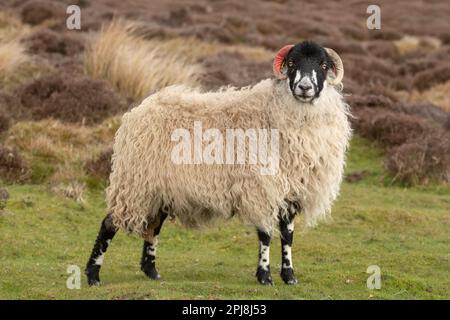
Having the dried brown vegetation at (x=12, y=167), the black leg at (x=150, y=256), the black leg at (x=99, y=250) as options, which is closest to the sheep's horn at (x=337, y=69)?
the black leg at (x=150, y=256)

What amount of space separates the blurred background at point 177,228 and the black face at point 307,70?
781 millimetres

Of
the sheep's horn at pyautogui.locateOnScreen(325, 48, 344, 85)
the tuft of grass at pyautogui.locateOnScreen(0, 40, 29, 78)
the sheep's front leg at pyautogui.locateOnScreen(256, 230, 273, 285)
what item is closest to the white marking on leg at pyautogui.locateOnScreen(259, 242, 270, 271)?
the sheep's front leg at pyautogui.locateOnScreen(256, 230, 273, 285)

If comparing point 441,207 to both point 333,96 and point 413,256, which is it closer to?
point 413,256

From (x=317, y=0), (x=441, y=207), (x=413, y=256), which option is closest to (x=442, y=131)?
(x=441, y=207)

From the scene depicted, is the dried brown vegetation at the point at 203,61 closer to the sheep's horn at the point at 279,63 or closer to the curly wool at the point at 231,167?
the curly wool at the point at 231,167

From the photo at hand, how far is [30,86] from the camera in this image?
1886 centimetres

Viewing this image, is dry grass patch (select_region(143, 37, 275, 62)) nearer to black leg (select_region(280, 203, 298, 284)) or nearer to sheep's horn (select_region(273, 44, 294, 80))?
sheep's horn (select_region(273, 44, 294, 80))

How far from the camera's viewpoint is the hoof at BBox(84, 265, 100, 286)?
9648 millimetres

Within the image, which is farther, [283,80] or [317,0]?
[317,0]

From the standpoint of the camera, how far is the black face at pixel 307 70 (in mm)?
9224

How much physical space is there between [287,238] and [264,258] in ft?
1.20

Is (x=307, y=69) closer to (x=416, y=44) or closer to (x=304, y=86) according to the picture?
(x=304, y=86)

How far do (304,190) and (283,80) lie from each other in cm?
133

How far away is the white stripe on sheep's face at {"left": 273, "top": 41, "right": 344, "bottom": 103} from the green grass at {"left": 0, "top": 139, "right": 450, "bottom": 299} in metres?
2.26
